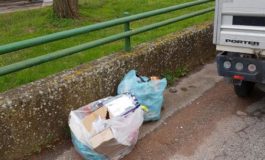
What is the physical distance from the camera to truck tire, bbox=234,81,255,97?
16.7 ft

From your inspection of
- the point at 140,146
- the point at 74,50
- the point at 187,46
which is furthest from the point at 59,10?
the point at 140,146

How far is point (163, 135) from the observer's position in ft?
14.3

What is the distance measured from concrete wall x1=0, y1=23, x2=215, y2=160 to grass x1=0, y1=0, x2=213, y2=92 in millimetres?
591

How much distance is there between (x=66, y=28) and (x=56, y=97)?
3.77 meters

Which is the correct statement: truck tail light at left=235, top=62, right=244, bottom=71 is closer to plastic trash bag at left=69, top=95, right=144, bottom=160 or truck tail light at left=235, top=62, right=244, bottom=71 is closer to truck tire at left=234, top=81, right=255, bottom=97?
truck tire at left=234, top=81, right=255, bottom=97

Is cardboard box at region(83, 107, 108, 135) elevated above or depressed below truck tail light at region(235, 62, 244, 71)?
below

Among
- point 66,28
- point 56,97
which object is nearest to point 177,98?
point 56,97

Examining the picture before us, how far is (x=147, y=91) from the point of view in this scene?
14.7 feet

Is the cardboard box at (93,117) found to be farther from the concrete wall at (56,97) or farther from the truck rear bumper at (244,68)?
the truck rear bumper at (244,68)

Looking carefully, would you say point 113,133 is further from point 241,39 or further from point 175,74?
point 175,74

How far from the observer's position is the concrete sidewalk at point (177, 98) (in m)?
4.01

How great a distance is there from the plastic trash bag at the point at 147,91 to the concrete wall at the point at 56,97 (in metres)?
→ 0.24

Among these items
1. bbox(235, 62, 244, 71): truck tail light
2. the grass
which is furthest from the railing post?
bbox(235, 62, 244, 71): truck tail light

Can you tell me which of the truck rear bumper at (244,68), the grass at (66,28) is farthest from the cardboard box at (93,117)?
the truck rear bumper at (244,68)
